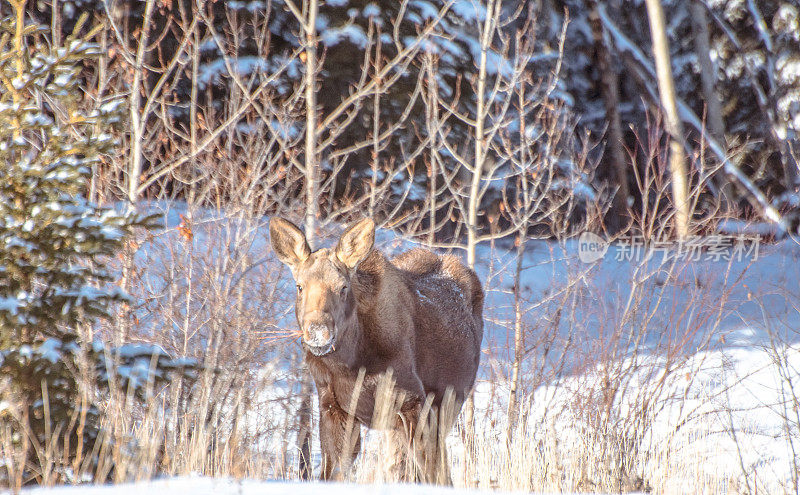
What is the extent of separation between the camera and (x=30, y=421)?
14.0 ft

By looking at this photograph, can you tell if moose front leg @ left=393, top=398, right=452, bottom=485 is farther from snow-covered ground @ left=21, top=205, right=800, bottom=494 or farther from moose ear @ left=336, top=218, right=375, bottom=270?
moose ear @ left=336, top=218, right=375, bottom=270

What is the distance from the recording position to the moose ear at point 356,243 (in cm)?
550

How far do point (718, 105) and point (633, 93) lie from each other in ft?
6.94

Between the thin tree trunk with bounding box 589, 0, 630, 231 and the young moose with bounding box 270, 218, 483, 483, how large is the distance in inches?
498

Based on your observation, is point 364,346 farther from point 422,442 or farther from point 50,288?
point 50,288

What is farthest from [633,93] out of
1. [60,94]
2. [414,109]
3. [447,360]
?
[60,94]

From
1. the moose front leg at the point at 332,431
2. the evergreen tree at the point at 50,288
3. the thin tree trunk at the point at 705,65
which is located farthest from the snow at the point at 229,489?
the thin tree trunk at the point at 705,65

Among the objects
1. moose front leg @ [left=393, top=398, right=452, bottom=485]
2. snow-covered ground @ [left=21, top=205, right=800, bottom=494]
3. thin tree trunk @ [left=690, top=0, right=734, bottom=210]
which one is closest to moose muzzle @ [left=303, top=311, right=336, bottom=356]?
snow-covered ground @ [left=21, top=205, right=800, bottom=494]

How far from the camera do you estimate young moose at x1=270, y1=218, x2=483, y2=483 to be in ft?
17.1

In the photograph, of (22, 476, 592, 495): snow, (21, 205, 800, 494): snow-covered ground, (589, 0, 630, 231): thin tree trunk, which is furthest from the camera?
(589, 0, 630, 231): thin tree trunk

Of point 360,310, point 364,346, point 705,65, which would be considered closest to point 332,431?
point 364,346

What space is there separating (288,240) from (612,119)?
1447 cm

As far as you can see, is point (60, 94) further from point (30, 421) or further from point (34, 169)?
point (30, 421)

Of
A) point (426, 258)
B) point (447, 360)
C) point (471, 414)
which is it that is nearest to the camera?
point (447, 360)
